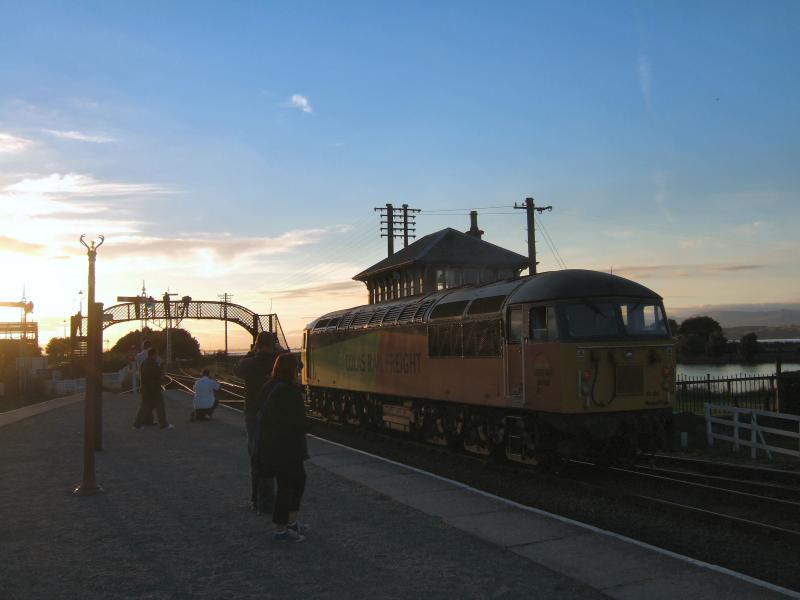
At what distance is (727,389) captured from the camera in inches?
826

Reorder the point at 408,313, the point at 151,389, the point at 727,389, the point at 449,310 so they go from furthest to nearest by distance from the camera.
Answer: the point at 727,389, the point at 151,389, the point at 408,313, the point at 449,310

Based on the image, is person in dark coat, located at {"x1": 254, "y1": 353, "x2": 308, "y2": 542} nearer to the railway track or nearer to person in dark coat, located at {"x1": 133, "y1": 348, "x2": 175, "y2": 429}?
the railway track

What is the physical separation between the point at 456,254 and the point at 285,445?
3320 cm

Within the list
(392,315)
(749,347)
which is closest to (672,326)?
(392,315)

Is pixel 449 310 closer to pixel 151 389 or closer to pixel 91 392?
pixel 91 392

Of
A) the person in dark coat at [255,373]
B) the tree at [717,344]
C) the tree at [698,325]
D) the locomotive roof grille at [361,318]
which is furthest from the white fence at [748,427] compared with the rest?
the tree at [698,325]

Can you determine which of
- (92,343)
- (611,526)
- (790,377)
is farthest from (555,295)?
(790,377)

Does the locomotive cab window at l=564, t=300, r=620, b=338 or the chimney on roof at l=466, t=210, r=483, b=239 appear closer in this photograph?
the locomotive cab window at l=564, t=300, r=620, b=338

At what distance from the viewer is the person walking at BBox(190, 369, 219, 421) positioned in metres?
20.1

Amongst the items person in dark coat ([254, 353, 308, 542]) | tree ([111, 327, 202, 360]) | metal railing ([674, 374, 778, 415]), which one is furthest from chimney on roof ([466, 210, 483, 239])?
tree ([111, 327, 202, 360])

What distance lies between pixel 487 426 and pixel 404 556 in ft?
22.1

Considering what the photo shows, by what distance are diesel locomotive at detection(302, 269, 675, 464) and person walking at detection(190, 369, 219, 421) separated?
25.5 ft

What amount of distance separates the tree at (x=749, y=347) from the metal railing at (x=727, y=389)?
33.6 feet

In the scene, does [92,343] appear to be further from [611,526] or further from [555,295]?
[611,526]
